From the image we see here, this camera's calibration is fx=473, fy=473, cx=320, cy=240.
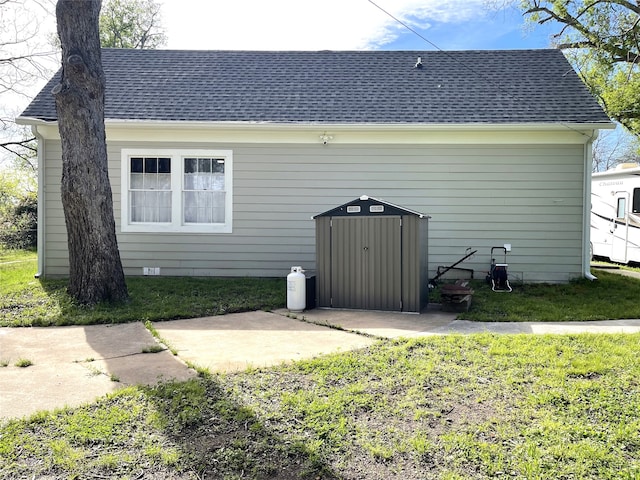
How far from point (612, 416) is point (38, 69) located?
1761 centimetres

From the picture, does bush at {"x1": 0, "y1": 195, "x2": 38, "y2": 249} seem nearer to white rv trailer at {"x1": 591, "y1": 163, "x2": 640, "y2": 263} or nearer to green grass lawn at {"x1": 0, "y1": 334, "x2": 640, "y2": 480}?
green grass lawn at {"x1": 0, "y1": 334, "x2": 640, "y2": 480}

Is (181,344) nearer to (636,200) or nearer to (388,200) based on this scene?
(388,200)

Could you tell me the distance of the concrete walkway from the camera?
13.2 ft

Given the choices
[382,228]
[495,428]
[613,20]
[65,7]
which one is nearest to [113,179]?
[65,7]

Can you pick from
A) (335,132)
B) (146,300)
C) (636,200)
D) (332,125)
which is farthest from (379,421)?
(636,200)

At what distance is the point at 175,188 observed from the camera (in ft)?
31.6

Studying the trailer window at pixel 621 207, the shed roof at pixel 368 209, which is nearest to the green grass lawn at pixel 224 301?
the shed roof at pixel 368 209

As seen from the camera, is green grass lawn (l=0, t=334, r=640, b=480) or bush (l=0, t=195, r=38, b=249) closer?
green grass lawn (l=0, t=334, r=640, b=480)

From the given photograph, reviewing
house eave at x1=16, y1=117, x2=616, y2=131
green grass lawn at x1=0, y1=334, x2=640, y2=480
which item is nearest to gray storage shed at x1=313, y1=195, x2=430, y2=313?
house eave at x1=16, y1=117, x2=616, y2=131

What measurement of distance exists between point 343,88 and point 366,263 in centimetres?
510

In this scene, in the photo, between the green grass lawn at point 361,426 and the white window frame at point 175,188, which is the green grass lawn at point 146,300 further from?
the green grass lawn at point 361,426

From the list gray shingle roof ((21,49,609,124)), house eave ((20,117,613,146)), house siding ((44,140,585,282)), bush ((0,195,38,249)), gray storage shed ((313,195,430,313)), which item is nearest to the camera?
gray storage shed ((313,195,430,313))

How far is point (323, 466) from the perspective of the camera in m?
2.74

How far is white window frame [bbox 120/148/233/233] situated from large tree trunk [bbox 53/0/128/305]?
2.32 m
